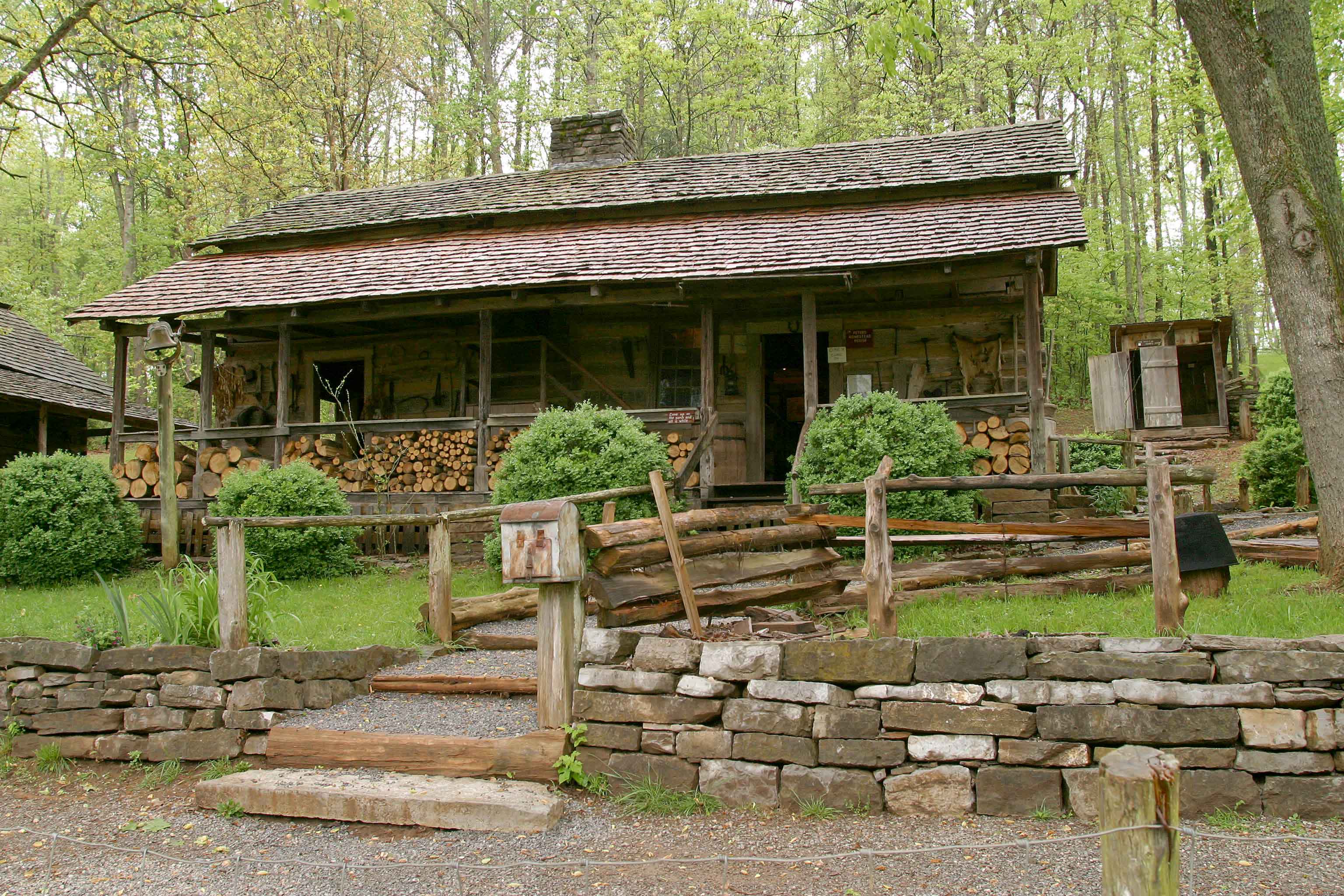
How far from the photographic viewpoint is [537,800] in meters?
4.51

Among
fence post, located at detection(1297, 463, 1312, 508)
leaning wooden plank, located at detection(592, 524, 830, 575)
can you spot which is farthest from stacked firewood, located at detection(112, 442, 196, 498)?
fence post, located at detection(1297, 463, 1312, 508)

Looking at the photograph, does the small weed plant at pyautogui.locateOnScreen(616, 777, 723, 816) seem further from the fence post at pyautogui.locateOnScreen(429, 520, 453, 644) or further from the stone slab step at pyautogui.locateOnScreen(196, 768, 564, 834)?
the fence post at pyautogui.locateOnScreen(429, 520, 453, 644)

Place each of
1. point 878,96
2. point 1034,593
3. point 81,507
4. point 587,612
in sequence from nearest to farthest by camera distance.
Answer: point 1034,593 < point 587,612 < point 81,507 < point 878,96

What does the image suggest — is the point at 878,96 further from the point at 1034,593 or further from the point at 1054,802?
the point at 1054,802

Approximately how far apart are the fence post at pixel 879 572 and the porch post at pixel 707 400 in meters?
6.19

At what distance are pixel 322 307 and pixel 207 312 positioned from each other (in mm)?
1683

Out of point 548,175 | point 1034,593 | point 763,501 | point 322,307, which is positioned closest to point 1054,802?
point 1034,593

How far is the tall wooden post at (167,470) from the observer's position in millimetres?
10102

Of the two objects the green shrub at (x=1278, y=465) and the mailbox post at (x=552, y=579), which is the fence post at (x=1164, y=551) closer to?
the mailbox post at (x=552, y=579)

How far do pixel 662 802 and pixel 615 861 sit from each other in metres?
0.52

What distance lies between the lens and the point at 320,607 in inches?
332

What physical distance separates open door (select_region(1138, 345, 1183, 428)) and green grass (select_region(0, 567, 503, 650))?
16078 millimetres

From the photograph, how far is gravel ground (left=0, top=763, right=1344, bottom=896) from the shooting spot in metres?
3.74

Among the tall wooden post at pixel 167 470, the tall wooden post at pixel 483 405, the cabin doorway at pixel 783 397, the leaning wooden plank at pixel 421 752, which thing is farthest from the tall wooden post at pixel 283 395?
the leaning wooden plank at pixel 421 752
